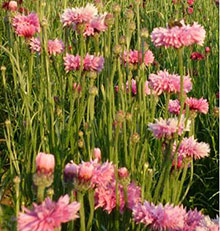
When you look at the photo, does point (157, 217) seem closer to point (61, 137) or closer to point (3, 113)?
point (61, 137)

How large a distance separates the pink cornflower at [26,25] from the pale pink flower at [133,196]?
81 centimetres

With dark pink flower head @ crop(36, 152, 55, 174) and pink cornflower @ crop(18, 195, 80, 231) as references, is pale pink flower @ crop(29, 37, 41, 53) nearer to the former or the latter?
dark pink flower head @ crop(36, 152, 55, 174)

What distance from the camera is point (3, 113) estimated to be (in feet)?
8.75

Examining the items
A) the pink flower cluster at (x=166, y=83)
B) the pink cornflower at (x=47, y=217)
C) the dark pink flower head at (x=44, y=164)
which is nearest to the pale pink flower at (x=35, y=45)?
the pink flower cluster at (x=166, y=83)

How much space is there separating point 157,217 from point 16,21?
113 centimetres

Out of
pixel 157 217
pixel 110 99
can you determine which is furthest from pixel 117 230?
pixel 110 99

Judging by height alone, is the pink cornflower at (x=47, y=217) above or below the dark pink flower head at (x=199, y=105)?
below

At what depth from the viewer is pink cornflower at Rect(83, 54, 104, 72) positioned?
1671 mm

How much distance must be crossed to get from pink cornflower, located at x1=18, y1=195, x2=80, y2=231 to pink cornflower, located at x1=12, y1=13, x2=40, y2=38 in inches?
45.8

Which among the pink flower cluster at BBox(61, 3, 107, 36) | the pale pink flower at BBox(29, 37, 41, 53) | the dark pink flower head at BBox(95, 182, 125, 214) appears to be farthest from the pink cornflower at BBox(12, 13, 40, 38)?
the dark pink flower head at BBox(95, 182, 125, 214)

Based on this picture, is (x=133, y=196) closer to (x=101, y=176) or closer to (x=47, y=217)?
(x=101, y=176)

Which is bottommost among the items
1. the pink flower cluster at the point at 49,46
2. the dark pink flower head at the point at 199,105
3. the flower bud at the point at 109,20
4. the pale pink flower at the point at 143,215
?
the pale pink flower at the point at 143,215

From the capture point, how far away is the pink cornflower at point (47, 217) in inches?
30.8

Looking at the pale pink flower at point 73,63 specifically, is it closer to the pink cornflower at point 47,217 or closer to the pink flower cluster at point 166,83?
the pink flower cluster at point 166,83
